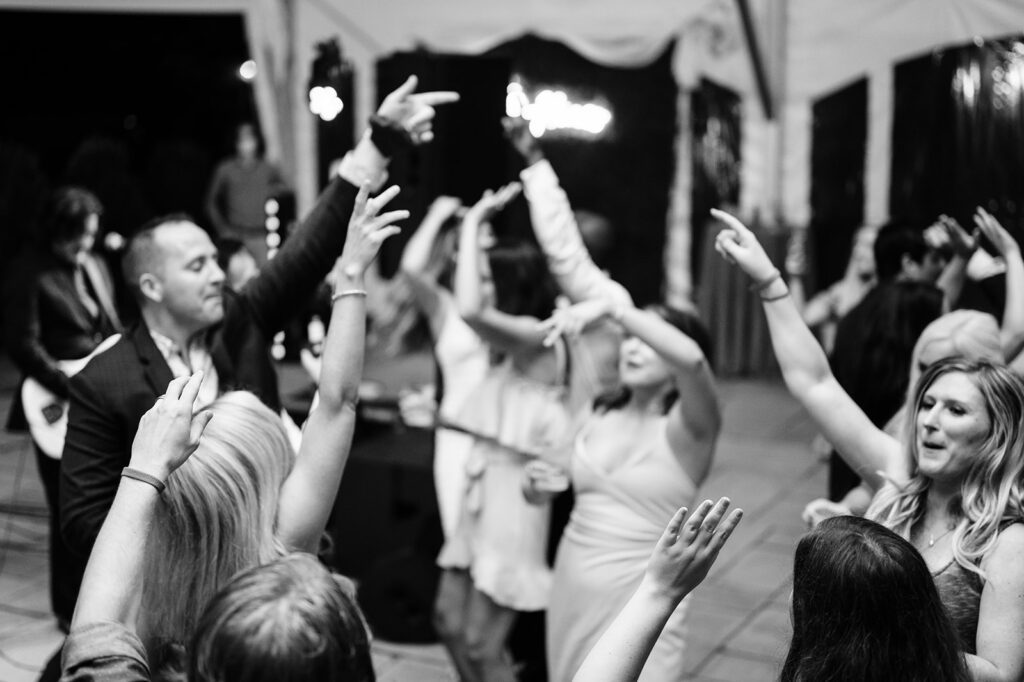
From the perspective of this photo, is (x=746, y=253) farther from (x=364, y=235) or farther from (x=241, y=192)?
(x=241, y=192)

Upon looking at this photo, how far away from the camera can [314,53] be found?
718 cm

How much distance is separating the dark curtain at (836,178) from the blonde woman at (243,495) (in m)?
6.35

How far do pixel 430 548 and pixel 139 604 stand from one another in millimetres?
2840

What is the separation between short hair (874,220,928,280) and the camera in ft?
13.5

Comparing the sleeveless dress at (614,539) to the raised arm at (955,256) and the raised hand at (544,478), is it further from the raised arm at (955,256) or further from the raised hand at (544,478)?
the raised arm at (955,256)

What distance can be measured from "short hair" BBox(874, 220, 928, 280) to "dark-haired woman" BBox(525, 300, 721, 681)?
1.31 m

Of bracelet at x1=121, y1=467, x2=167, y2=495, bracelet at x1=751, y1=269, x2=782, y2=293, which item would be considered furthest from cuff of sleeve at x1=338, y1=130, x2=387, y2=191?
bracelet at x1=121, y1=467, x2=167, y2=495

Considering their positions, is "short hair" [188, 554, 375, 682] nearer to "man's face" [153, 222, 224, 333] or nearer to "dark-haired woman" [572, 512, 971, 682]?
"dark-haired woman" [572, 512, 971, 682]

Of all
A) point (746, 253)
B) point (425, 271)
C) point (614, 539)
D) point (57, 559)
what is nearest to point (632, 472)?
point (614, 539)

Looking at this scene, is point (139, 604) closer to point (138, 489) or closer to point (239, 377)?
point (138, 489)

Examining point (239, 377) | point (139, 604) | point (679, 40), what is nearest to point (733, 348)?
point (679, 40)

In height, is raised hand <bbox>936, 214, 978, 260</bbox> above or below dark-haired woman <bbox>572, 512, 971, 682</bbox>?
above

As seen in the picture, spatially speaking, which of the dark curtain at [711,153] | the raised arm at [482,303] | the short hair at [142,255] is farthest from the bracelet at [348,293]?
the dark curtain at [711,153]

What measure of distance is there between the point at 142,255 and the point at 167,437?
4.52 ft
